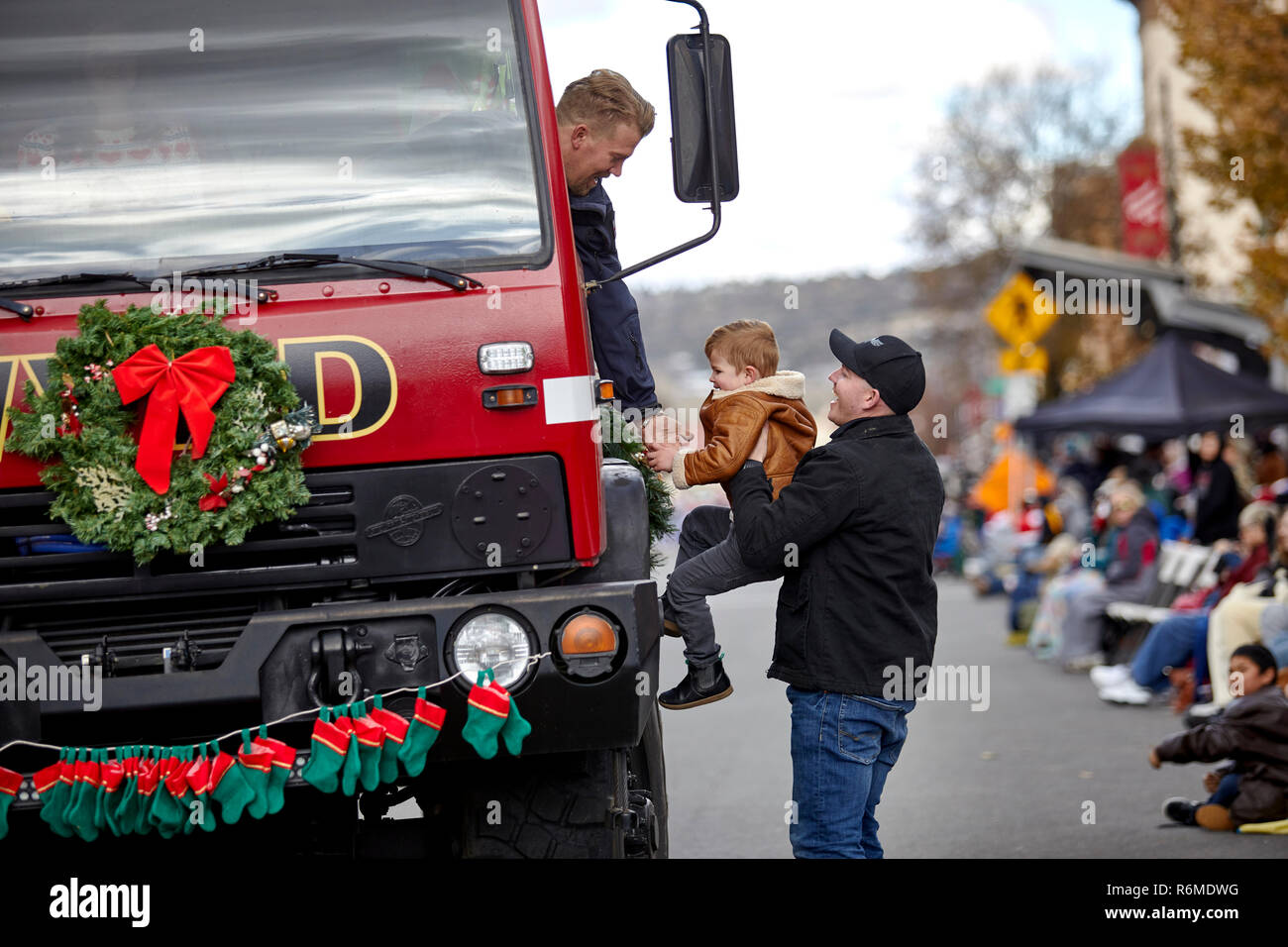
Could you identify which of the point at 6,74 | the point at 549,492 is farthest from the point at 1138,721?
the point at 6,74

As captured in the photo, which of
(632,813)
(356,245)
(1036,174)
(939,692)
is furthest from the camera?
(1036,174)

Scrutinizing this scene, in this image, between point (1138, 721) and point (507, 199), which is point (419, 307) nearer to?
point (507, 199)

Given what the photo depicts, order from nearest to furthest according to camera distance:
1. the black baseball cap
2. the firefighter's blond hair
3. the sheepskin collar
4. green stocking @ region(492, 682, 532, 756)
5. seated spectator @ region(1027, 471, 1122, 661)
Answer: green stocking @ region(492, 682, 532, 756) < the black baseball cap < the sheepskin collar < the firefighter's blond hair < seated spectator @ region(1027, 471, 1122, 661)

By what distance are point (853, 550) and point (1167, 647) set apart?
27.4ft

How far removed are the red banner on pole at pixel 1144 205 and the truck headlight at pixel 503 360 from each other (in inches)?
1222

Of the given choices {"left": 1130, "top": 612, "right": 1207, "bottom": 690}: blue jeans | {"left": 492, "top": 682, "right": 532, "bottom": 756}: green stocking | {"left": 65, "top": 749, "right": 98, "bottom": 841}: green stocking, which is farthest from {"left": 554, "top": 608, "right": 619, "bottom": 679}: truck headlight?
{"left": 1130, "top": 612, "right": 1207, "bottom": 690}: blue jeans

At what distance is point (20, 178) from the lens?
4988mm

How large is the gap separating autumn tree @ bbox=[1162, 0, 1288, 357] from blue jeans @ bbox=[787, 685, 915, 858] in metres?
13.1

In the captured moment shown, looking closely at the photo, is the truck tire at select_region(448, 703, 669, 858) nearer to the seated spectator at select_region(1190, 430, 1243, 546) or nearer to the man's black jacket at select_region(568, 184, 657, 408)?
the man's black jacket at select_region(568, 184, 657, 408)

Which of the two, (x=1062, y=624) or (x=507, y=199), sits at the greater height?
(x=507, y=199)

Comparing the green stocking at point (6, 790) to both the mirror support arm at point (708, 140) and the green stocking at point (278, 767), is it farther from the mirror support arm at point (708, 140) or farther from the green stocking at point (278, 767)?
the mirror support arm at point (708, 140)

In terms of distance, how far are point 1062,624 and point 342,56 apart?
12.4 meters

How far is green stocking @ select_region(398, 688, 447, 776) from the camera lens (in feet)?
14.7

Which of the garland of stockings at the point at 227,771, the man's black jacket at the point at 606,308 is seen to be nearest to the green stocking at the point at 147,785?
the garland of stockings at the point at 227,771
